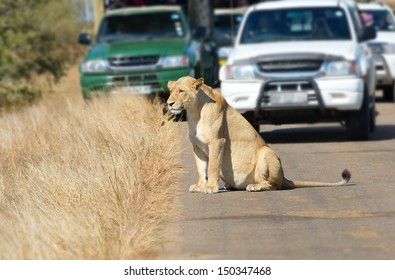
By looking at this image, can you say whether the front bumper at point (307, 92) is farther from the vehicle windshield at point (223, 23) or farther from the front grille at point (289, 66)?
the vehicle windshield at point (223, 23)

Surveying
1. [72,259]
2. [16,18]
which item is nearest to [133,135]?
[72,259]

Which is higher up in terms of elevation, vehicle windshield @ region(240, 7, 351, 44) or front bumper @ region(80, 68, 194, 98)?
vehicle windshield @ region(240, 7, 351, 44)

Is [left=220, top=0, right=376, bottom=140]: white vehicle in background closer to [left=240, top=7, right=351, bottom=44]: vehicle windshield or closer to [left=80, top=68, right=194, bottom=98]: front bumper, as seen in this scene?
[left=240, top=7, right=351, bottom=44]: vehicle windshield

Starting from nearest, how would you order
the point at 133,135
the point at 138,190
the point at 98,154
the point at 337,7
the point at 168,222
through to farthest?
Answer: the point at 168,222 < the point at 138,190 < the point at 98,154 < the point at 133,135 < the point at 337,7

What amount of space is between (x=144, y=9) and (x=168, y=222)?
41.9ft

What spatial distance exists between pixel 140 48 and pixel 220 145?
9484 millimetres

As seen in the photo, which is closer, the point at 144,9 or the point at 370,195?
the point at 370,195

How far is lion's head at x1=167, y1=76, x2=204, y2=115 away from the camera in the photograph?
10461mm

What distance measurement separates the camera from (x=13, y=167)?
41.6 feet

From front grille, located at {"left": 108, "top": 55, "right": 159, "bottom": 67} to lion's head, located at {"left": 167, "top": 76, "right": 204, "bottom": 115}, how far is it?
8985 mm

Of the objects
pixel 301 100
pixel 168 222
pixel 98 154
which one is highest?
pixel 168 222

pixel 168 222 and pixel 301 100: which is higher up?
pixel 168 222

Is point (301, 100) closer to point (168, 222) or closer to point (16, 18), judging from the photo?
point (168, 222)

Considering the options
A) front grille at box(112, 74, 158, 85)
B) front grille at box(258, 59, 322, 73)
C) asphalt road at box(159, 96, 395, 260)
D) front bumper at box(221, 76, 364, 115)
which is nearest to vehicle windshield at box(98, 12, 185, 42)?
front grille at box(112, 74, 158, 85)
